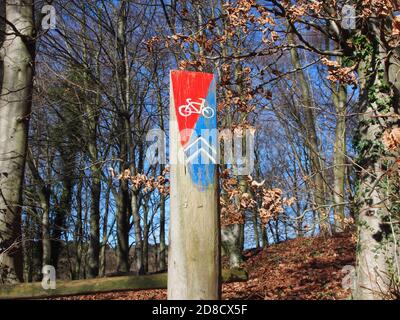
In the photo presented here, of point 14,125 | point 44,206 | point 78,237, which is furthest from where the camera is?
point 78,237

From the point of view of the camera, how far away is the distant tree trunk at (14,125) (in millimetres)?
6199

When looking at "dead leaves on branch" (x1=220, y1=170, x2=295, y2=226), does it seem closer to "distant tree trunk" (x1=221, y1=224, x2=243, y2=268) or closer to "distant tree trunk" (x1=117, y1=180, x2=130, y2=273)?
"distant tree trunk" (x1=221, y1=224, x2=243, y2=268)

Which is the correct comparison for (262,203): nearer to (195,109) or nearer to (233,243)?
(195,109)

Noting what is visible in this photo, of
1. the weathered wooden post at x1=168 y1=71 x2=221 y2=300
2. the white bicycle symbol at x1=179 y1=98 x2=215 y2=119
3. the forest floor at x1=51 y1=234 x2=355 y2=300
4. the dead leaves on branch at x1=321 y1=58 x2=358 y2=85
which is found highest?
the dead leaves on branch at x1=321 y1=58 x2=358 y2=85

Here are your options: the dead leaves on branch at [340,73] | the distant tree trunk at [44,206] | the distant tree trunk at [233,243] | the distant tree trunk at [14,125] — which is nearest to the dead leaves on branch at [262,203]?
the dead leaves on branch at [340,73]

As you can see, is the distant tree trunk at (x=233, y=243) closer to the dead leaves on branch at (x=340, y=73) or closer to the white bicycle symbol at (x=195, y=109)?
the dead leaves on branch at (x=340, y=73)

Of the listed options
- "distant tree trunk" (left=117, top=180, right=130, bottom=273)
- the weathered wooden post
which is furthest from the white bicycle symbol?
"distant tree trunk" (left=117, top=180, right=130, bottom=273)

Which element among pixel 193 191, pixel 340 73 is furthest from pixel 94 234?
pixel 193 191

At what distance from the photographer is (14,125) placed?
6.65 m

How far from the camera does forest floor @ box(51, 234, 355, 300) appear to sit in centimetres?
659

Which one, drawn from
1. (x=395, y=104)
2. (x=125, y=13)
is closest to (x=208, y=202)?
(x=395, y=104)

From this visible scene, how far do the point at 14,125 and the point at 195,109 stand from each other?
203 inches
